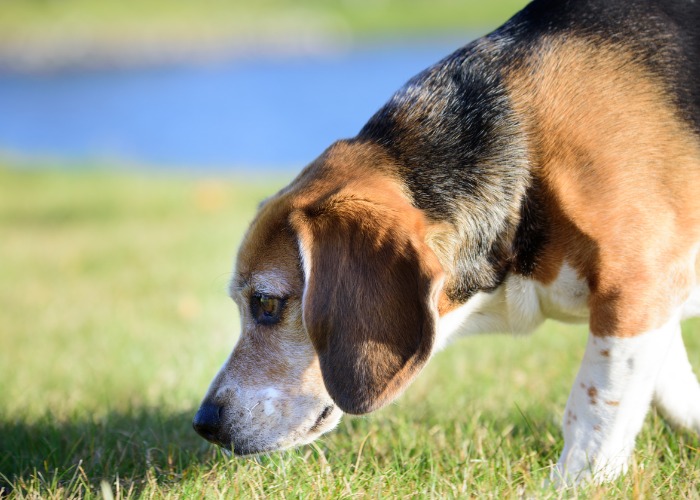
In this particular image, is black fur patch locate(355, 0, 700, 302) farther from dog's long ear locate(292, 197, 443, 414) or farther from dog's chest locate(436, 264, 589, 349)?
dog's long ear locate(292, 197, 443, 414)

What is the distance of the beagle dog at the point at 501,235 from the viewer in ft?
9.33

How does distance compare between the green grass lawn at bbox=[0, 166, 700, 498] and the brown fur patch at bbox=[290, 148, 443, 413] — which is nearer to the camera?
the brown fur patch at bbox=[290, 148, 443, 413]

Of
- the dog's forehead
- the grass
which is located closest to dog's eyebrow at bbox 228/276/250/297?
the dog's forehead

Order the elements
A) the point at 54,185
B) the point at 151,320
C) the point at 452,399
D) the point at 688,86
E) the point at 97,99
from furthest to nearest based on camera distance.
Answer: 1. the point at 97,99
2. the point at 54,185
3. the point at 151,320
4. the point at 452,399
5. the point at 688,86

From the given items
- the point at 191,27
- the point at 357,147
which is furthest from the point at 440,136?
the point at 191,27

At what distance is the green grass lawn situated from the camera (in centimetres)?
315

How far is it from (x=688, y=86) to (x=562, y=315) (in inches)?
38.0

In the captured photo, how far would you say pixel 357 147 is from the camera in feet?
11.1

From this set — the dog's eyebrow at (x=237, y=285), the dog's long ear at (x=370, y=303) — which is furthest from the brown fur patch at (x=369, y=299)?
the dog's eyebrow at (x=237, y=285)

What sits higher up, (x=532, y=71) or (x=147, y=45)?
(x=147, y=45)

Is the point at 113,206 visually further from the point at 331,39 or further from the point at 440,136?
the point at 331,39

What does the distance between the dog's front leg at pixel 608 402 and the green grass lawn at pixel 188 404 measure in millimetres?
109

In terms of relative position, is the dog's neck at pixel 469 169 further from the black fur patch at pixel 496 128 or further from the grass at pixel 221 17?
the grass at pixel 221 17

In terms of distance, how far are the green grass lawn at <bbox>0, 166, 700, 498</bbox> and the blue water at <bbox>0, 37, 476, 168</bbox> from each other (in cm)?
656
